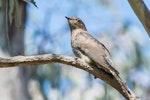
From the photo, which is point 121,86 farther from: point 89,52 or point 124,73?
point 124,73

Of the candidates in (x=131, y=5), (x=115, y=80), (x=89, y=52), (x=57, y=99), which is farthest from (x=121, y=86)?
(x=57, y=99)

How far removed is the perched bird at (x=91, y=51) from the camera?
2.28 meters

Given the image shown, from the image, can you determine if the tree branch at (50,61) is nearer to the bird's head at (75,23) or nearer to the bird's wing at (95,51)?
the bird's wing at (95,51)

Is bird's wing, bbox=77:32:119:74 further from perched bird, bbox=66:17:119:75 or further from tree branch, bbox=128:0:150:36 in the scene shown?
tree branch, bbox=128:0:150:36

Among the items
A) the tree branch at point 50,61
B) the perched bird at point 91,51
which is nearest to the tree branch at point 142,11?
the perched bird at point 91,51

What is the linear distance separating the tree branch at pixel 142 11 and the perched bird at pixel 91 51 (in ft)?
0.81

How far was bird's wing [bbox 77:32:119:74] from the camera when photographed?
90.3 inches

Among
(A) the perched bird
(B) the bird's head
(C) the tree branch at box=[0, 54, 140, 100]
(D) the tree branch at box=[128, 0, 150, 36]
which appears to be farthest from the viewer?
(B) the bird's head

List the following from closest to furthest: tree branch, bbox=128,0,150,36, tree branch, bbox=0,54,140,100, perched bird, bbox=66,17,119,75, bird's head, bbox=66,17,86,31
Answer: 1. tree branch, bbox=0,54,140,100
2. perched bird, bbox=66,17,119,75
3. tree branch, bbox=128,0,150,36
4. bird's head, bbox=66,17,86,31

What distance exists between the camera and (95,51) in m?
2.48

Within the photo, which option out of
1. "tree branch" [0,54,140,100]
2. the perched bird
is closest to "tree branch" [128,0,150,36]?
the perched bird

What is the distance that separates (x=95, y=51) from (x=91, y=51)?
0.02m

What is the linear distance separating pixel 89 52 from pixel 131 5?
0.37 metres

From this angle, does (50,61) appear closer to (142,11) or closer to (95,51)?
(95,51)
